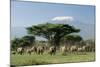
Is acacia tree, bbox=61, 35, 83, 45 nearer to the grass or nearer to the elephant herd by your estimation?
the elephant herd

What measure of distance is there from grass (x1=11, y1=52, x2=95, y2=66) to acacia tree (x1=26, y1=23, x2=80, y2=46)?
0.66 ft

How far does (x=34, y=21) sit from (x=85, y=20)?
A: 2.44 feet

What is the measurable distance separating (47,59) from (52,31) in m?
0.38

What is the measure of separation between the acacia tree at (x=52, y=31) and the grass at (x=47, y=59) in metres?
0.20

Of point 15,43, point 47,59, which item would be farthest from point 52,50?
point 15,43

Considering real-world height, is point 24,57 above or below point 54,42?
below

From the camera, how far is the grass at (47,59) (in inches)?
101

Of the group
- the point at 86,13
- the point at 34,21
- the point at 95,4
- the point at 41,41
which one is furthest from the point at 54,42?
the point at 95,4

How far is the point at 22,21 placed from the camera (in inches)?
103

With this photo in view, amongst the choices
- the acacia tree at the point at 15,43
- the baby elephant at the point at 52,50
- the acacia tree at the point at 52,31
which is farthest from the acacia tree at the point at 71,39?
the acacia tree at the point at 15,43

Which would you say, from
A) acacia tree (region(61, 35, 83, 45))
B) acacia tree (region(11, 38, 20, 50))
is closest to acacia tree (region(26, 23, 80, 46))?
acacia tree (region(61, 35, 83, 45))

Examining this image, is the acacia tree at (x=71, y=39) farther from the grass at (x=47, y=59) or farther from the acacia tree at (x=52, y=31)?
the grass at (x=47, y=59)
